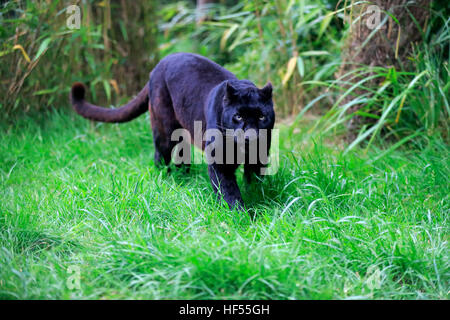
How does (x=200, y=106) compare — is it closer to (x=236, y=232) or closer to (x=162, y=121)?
(x=162, y=121)

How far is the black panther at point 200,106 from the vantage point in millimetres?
2602

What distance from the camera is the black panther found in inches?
102

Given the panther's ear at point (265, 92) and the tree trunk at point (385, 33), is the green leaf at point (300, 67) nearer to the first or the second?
the tree trunk at point (385, 33)

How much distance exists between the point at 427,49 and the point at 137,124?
2.65m

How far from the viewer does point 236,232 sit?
2221 millimetres

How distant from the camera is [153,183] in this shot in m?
2.91

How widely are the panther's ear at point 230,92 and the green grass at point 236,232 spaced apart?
608 mm

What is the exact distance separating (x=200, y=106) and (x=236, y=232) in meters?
1.16

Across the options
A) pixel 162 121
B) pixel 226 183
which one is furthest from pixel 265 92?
pixel 162 121

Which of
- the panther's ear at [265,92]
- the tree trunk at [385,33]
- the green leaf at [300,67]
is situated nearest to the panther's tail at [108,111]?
the panther's ear at [265,92]

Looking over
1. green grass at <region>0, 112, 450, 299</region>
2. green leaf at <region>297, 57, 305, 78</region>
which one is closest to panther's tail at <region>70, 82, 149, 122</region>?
green grass at <region>0, 112, 450, 299</region>

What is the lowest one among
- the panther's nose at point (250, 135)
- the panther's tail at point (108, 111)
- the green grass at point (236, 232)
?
the green grass at point (236, 232)
